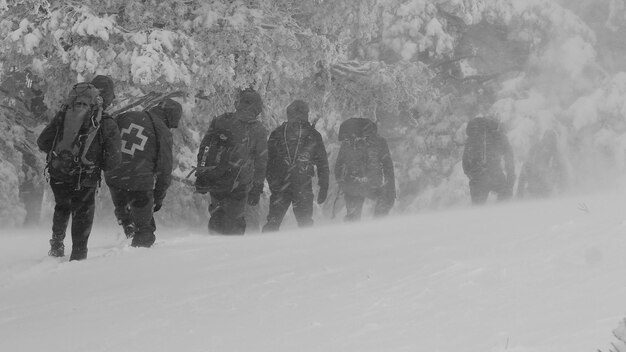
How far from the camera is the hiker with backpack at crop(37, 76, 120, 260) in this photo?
6637 millimetres

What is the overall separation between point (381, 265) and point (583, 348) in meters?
2.25

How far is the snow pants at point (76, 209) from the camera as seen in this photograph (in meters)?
6.89

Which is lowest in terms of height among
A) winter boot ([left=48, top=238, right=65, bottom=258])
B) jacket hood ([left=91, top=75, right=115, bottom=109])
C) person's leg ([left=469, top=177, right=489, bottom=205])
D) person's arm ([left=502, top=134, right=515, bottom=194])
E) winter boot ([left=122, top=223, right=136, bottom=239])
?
winter boot ([left=48, top=238, right=65, bottom=258])

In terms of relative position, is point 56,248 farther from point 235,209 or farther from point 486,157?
point 486,157

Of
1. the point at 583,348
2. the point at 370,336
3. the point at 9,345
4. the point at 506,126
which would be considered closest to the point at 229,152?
the point at 9,345

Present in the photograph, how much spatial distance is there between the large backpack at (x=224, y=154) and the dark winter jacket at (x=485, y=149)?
13.1 feet

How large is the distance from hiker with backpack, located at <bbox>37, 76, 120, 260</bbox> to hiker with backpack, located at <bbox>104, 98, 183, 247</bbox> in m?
0.37

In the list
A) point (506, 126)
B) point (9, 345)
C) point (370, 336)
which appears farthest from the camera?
point (506, 126)

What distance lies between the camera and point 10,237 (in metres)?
11.2

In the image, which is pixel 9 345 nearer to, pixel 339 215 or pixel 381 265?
pixel 381 265

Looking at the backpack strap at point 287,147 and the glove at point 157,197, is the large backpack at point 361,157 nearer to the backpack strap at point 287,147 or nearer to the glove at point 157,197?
the backpack strap at point 287,147

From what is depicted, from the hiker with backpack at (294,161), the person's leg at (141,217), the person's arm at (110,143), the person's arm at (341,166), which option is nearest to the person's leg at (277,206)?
the hiker with backpack at (294,161)

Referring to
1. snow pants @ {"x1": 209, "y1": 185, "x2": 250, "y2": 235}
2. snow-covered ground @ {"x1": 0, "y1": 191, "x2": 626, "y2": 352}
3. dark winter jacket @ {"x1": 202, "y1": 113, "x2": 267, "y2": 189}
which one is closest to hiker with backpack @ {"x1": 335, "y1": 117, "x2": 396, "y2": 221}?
dark winter jacket @ {"x1": 202, "y1": 113, "x2": 267, "y2": 189}

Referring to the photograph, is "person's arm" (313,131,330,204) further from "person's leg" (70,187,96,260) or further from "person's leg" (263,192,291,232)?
"person's leg" (70,187,96,260)
